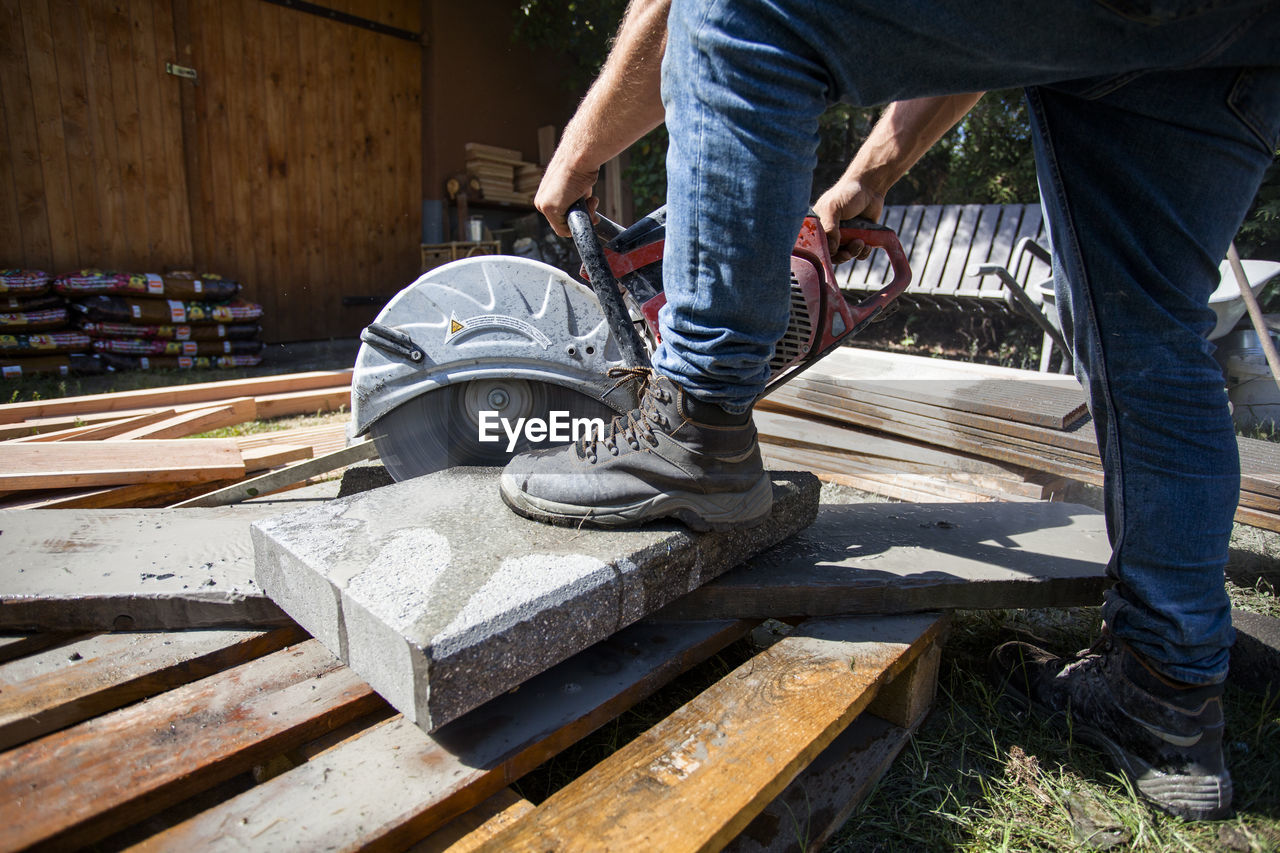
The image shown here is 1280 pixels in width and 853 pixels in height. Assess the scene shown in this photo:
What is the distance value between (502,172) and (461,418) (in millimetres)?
6051

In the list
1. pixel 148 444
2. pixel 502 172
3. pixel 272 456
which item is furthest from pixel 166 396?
pixel 502 172

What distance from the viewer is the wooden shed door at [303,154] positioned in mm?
5914

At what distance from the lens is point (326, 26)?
254 inches

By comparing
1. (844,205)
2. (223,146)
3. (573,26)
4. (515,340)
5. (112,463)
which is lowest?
(112,463)

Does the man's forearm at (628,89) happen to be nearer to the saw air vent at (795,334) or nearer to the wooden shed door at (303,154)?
the saw air vent at (795,334)

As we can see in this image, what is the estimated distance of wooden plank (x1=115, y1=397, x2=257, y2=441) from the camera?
2854mm

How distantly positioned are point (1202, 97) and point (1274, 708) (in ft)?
4.00

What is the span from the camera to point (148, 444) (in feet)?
7.75

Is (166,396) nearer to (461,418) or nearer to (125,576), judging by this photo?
(461,418)

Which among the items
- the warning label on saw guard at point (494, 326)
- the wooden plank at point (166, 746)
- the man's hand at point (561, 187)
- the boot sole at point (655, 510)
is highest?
the man's hand at point (561, 187)

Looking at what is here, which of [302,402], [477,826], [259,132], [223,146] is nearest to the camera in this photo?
[477,826]

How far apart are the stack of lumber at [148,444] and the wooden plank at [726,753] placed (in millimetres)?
1789

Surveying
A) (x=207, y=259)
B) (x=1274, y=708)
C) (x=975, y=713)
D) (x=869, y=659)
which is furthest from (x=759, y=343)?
(x=207, y=259)

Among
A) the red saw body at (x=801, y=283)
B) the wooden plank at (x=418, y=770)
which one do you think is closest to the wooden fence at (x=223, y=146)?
the red saw body at (x=801, y=283)
